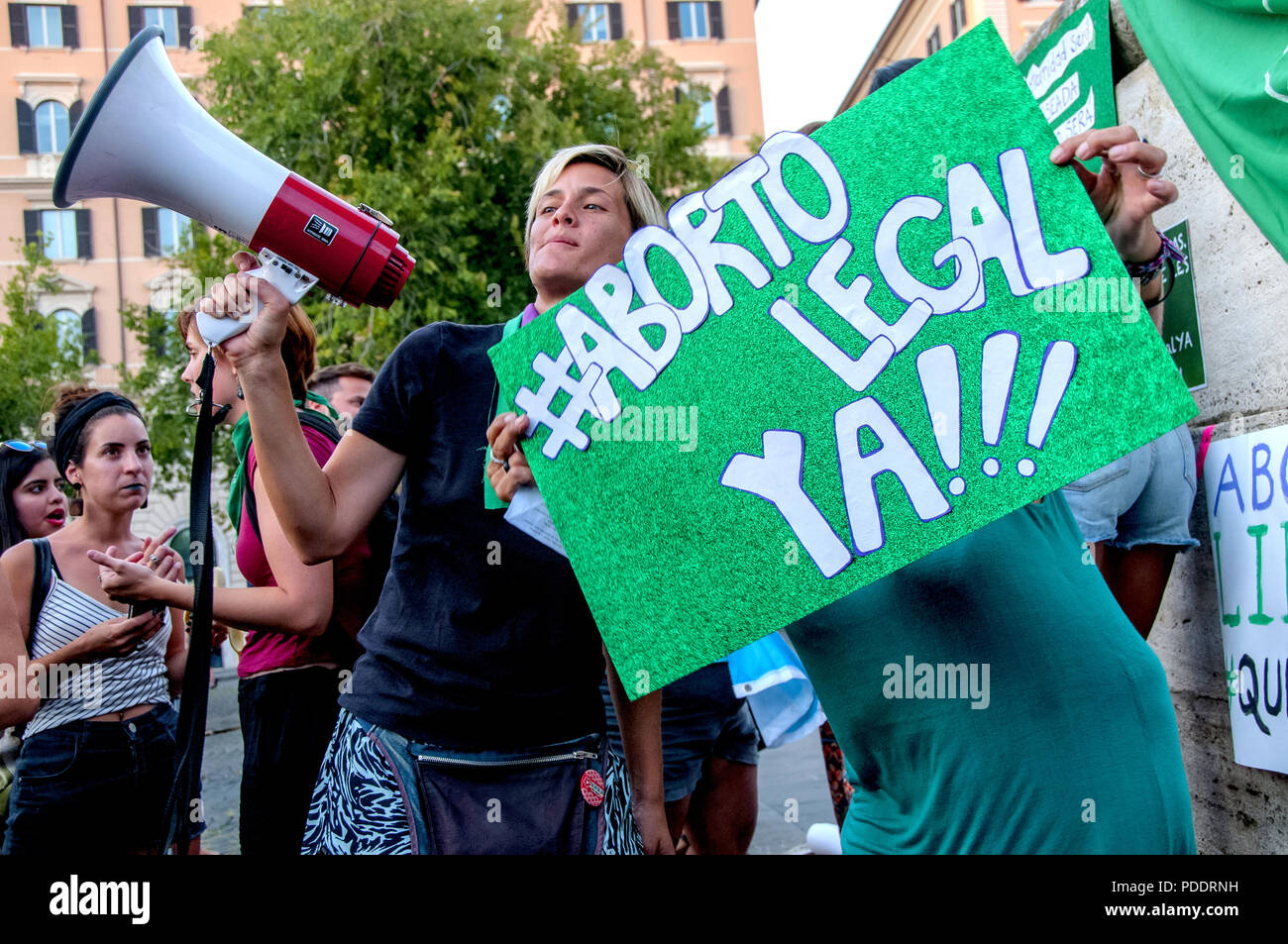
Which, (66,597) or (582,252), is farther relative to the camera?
(66,597)

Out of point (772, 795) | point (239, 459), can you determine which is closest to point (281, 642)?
point (239, 459)

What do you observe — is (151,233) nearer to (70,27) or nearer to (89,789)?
(70,27)

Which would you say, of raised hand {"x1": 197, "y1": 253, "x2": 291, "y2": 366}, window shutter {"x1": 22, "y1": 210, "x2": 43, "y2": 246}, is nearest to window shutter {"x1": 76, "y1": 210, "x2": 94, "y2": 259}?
window shutter {"x1": 22, "y1": 210, "x2": 43, "y2": 246}

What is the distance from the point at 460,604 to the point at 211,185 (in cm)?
78

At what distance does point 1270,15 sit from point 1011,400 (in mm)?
1237

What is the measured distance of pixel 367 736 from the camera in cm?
172

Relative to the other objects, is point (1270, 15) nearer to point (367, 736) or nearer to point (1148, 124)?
point (1148, 124)

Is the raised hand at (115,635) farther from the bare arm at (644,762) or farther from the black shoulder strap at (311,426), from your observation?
the bare arm at (644,762)

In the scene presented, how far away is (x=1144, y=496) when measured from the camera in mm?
2619

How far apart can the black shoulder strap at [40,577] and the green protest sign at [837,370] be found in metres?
2.00

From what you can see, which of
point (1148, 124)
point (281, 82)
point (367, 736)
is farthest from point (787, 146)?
point (281, 82)

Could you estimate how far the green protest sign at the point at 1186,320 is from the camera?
283 cm

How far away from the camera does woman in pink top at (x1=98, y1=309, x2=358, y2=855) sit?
7.42 ft

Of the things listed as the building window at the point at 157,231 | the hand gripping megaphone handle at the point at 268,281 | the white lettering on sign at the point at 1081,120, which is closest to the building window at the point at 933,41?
the building window at the point at 157,231
